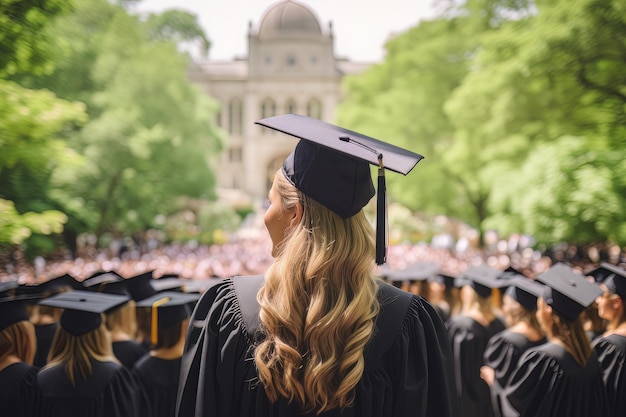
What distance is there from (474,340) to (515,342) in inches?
41.0

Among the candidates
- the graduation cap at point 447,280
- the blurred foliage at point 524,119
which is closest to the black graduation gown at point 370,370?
the graduation cap at point 447,280

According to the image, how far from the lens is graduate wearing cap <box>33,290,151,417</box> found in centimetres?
321

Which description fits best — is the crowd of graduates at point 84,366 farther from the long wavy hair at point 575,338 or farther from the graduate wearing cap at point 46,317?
the long wavy hair at point 575,338

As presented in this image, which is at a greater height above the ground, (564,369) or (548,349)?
(548,349)

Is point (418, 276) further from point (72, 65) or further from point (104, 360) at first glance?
point (72, 65)

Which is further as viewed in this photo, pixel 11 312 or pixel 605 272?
pixel 605 272

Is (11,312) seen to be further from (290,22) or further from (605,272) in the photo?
(290,22)

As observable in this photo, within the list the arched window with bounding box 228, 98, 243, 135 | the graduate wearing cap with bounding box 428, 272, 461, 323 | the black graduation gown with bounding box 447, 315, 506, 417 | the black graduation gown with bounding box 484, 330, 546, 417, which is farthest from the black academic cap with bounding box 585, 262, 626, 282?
the arched window with bounding box 228, 98, 243, 135

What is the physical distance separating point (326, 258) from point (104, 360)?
7.28ft

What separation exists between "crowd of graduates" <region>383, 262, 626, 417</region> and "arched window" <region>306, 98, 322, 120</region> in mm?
51522

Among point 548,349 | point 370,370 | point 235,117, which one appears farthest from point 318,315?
point 235,117

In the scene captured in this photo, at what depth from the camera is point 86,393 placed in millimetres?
3203

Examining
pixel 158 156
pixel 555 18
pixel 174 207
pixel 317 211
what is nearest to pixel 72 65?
pixel 158 156

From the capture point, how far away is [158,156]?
845 inches
